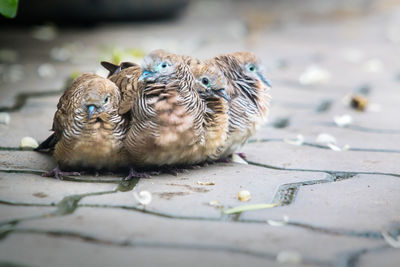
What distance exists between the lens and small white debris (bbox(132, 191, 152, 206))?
305 centimetres

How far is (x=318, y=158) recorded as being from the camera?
13.1ft

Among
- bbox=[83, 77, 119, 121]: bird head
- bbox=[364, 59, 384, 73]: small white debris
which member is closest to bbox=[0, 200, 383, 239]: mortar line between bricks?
bbox=[83, 77, 119, 121]: bird head

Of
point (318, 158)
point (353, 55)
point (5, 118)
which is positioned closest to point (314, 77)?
point (353, 55)

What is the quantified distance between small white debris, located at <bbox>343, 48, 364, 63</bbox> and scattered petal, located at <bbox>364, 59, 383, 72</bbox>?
195mm

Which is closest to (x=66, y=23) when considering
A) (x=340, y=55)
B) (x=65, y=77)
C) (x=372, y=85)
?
(x=65, y=77)

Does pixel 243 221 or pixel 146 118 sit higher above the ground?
pixel 146 118

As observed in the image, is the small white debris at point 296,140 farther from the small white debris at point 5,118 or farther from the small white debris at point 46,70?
the small white debris at point 46,70

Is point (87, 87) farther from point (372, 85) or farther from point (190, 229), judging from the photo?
point (372, 85)

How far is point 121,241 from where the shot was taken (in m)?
2.58

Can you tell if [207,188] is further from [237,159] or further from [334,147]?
[334,147]

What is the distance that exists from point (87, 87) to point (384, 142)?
7.03ft

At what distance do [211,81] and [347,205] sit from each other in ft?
3.41

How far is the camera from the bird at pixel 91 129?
3355 millimetres

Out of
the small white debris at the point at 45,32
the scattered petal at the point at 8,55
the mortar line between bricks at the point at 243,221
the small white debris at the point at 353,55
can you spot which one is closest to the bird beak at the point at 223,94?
the mortar line between bricks at the point at 243,221
